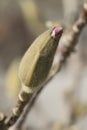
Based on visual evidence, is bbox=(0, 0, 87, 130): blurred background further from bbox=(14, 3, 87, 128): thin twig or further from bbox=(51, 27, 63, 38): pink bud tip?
bbox=(51, 27, 63, 38): pink bud tip

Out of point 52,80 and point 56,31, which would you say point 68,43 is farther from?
point 52,80

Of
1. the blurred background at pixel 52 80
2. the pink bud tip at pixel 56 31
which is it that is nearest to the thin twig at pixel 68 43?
the blurred background at pixel 52 80

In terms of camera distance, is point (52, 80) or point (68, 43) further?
point (52, 80)

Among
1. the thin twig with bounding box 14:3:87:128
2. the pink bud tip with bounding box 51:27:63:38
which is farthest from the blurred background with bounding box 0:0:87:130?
the pink bud tip with bounding box 51:27:63:38

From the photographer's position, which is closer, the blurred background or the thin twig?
the thin twig

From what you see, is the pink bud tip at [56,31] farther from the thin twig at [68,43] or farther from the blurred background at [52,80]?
the blurred background at [52,80]

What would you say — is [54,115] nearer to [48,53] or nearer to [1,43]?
[1,43]

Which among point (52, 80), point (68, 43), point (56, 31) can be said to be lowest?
point (52, 80)

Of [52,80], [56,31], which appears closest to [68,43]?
[56,31]

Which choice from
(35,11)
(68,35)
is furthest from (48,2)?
(68,35)
